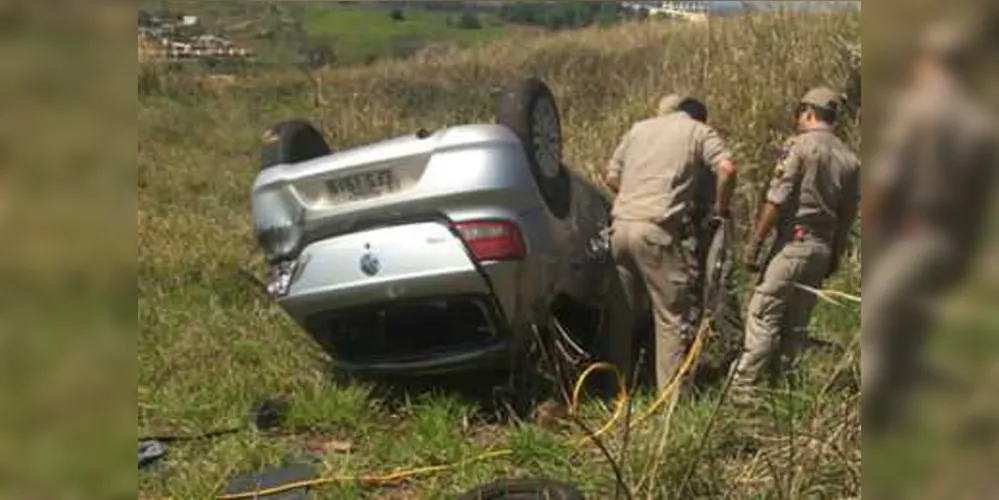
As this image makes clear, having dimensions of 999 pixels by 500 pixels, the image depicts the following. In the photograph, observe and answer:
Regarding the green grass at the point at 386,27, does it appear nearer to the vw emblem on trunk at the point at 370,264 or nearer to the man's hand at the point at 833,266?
the vw emblem on trunk at the point at 370,264

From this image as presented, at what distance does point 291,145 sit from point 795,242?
244cm

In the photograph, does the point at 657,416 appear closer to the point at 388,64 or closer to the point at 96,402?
the point at 96,402

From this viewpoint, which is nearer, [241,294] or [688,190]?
[688,190]

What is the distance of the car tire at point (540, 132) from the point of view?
5293mm

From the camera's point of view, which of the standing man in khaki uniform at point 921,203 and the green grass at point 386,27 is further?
the green grass at point 386,27

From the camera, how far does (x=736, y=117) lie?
9.18 metres

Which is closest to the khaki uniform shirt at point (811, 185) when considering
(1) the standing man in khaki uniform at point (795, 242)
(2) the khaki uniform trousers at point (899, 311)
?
(1) the standing man in khaki uniform at point (795, 242)

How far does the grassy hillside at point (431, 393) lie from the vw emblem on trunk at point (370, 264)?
77cm

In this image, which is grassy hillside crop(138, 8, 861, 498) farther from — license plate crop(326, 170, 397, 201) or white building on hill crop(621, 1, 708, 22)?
license plate crop(326, 170, 397, 201)

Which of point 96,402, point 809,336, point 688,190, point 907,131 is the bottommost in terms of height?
point 809,336

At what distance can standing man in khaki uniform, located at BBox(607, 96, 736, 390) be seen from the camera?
5504 millimetres

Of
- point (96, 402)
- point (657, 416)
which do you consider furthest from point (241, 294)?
point (96, 402)

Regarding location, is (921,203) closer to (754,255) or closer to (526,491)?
(526,491)

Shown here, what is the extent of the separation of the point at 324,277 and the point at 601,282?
55.9 inches
